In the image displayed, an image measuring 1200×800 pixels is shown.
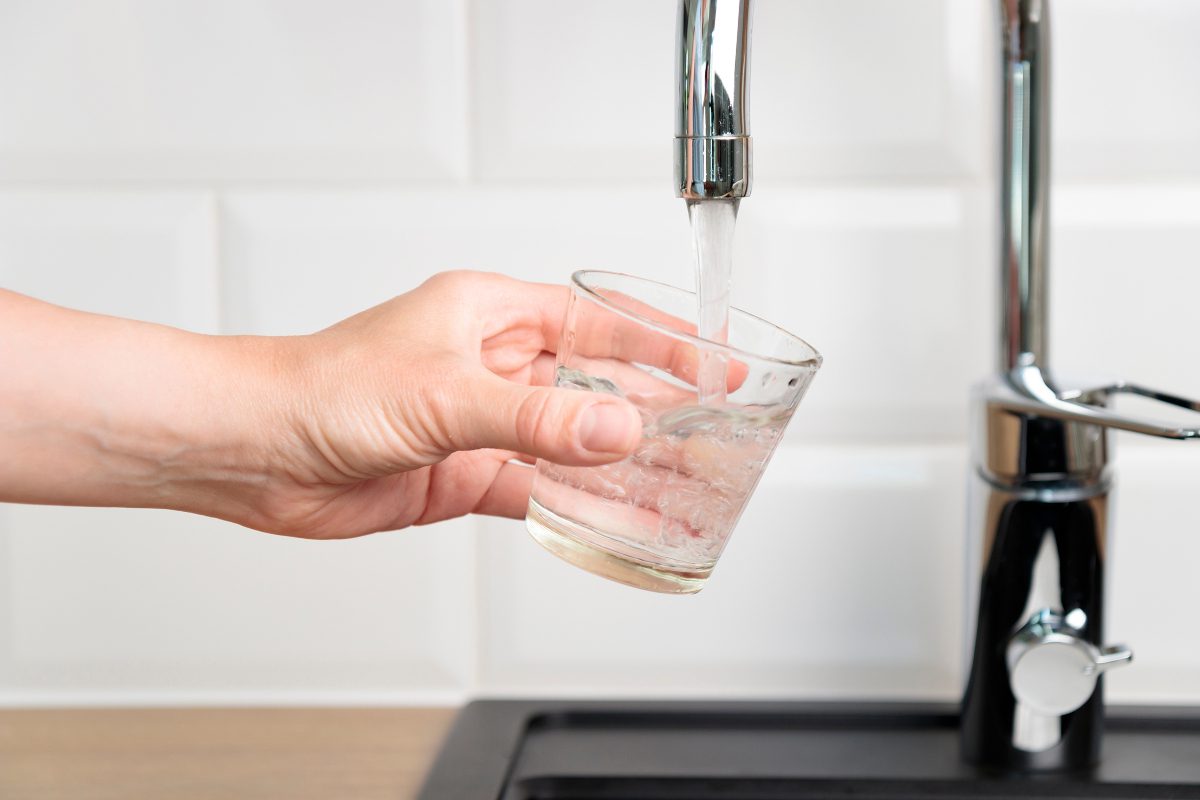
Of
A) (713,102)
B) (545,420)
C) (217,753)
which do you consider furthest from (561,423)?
(217,753)

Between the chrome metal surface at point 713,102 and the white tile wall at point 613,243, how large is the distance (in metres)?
0.30

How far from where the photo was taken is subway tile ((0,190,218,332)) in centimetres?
79

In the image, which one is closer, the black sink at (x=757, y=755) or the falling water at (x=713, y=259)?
the falling water at (x=713, y=259)

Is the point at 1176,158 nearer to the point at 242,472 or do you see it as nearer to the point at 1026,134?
the point at 1026,134

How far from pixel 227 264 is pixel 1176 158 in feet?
2.06

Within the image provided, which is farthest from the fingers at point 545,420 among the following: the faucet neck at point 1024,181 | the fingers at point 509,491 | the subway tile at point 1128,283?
the subway tile at point 1128,283

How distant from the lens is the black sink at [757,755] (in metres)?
0.66

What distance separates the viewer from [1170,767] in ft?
2.23

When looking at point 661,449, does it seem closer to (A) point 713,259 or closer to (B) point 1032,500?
(A) point 713,259

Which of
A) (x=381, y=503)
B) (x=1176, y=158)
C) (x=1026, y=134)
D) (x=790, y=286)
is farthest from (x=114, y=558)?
(x=1176, y=158)

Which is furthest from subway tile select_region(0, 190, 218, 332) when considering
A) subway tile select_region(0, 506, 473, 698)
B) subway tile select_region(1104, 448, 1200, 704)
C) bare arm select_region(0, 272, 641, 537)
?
subway tile select_region(1104, 448, 1200, 704)

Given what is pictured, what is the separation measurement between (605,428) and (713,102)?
13cm

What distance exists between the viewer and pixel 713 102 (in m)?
0.45

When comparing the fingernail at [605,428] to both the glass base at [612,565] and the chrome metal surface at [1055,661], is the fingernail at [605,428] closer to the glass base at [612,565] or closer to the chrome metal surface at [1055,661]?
the glass base at [612,565]
